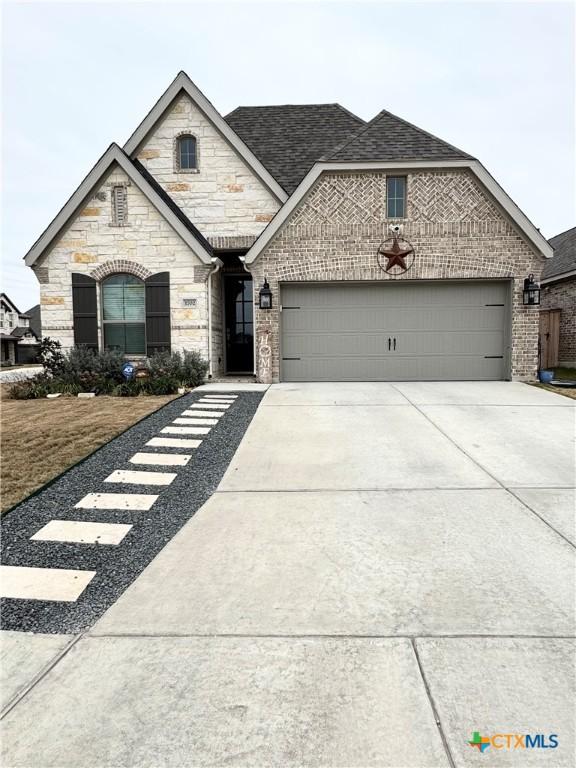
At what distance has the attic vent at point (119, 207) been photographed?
478 inches

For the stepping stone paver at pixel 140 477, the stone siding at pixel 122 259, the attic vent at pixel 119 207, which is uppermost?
the attic vent at pixel 119 207

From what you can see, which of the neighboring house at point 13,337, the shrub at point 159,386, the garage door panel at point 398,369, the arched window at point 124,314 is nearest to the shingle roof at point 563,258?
the garage door panel at point 398,369

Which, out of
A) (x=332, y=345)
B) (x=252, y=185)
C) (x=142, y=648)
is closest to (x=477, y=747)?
(x=142, y=648)

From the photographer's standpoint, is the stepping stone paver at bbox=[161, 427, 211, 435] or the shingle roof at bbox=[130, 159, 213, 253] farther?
the shingle roof at bbox=[130, 159, 213, 253]

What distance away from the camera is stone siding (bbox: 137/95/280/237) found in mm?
13703

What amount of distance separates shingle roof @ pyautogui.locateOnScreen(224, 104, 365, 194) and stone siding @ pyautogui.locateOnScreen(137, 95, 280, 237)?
1.21 meters

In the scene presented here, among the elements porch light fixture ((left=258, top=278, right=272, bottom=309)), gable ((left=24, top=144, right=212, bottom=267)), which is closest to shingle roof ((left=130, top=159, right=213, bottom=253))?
gable ((left=24, top=144, right=212, bottom=267))

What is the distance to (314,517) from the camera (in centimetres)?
414

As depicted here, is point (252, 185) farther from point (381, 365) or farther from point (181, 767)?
point (181, 767)

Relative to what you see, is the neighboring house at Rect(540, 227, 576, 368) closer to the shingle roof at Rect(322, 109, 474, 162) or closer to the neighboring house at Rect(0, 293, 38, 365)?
the shingle roof at Rect(322, 109, 474, 162)

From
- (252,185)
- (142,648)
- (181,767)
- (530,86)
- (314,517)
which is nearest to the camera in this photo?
(181,767)

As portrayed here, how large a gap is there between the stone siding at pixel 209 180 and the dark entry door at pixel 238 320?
1436 mm

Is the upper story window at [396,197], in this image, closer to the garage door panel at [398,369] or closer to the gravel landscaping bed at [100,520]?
the garage door panel at [398,369]

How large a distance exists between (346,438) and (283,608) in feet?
13.4
